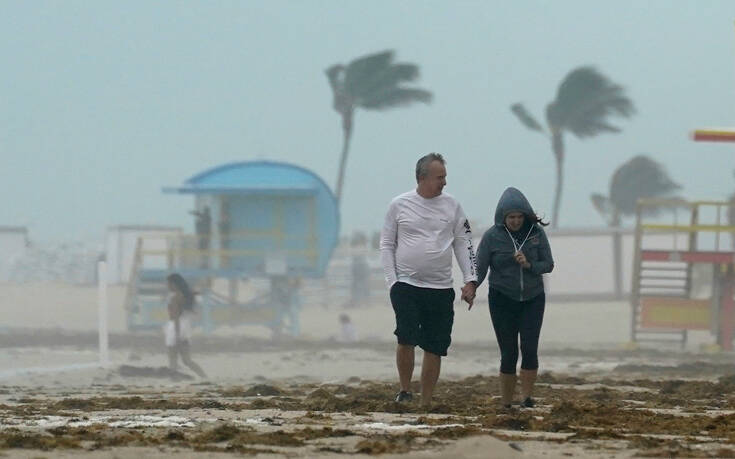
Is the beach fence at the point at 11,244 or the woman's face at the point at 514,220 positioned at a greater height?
the woman's face at the point at 514,220

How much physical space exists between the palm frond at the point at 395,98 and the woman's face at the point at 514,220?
58.3 meters

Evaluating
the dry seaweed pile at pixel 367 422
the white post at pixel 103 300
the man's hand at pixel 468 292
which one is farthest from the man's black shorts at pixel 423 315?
the white post at pixel 103 300

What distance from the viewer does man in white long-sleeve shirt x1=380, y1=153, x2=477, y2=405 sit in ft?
35.1

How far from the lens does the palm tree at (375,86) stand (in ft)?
225

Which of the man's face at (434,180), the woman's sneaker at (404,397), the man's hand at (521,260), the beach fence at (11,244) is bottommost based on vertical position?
the beach fence at (11,244)

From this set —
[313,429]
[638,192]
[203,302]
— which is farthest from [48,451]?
[638,192]

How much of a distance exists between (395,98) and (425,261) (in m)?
58.6

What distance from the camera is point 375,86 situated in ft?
226

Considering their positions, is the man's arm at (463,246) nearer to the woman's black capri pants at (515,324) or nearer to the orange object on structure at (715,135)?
the woman's black capri pants at (515,324)

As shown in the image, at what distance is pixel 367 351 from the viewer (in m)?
28.1

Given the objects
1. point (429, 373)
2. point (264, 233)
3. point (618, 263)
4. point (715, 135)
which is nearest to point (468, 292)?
point (429, 373)

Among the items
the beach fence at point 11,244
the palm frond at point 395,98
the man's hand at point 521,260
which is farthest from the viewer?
the palm frond at point 395,98

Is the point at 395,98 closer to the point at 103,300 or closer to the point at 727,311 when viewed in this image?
the point at 727,311

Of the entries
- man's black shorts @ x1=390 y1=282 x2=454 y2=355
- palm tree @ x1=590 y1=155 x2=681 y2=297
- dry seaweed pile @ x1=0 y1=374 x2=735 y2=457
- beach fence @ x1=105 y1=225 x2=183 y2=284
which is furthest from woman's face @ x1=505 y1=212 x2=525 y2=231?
palm tree @ x1=590 y1=155 x2=681 y2=297
